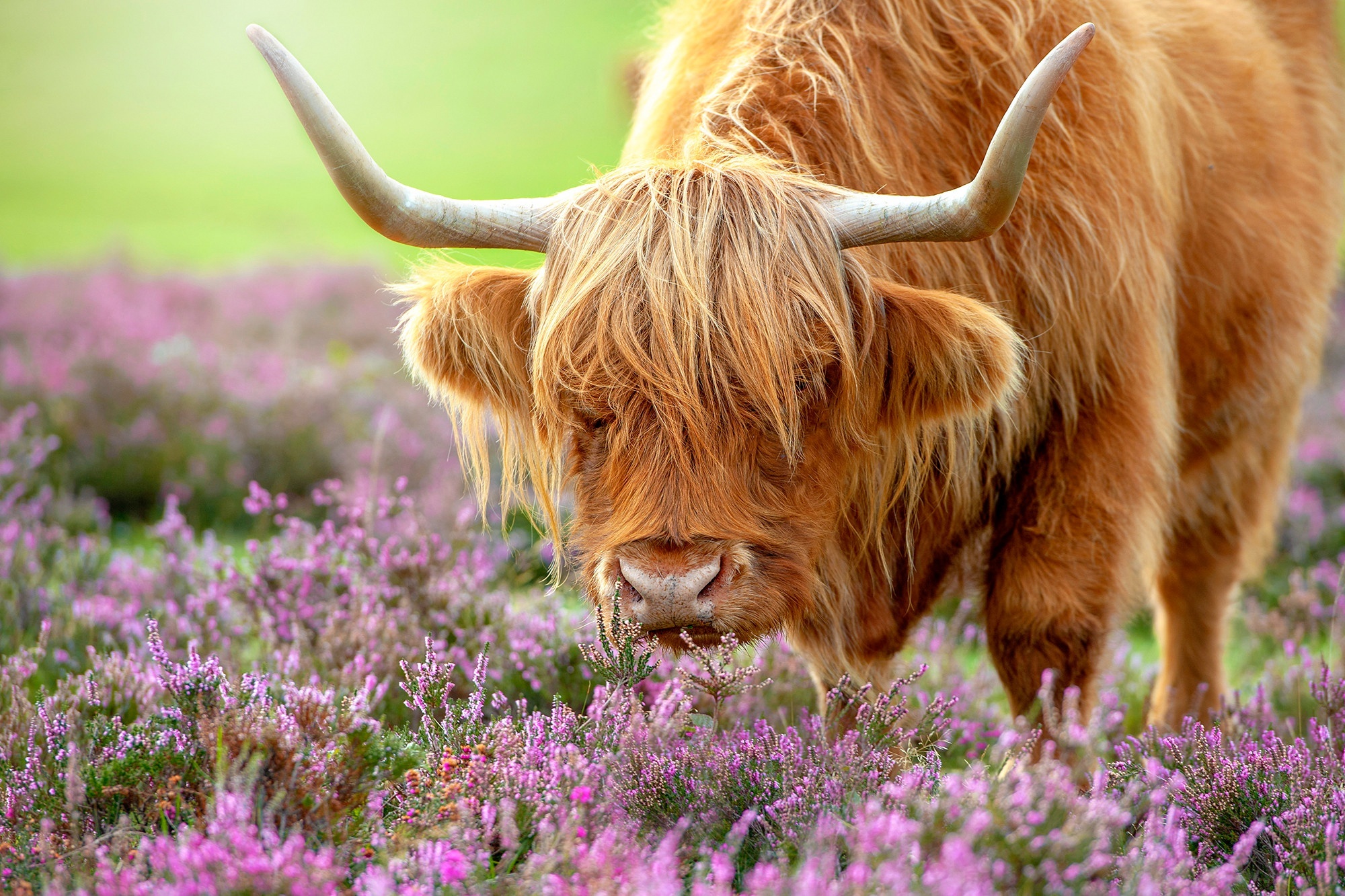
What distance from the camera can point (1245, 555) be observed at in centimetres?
412

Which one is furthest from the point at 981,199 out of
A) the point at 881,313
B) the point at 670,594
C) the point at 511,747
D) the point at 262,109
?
the point at 262,109

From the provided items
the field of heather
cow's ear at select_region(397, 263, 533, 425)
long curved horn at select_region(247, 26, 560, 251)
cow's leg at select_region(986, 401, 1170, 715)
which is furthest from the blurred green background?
cow's leg at select_region(986, 401, 1170, 715)

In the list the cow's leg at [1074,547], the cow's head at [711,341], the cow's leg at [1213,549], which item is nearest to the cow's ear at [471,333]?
the cow's head at [711,341]

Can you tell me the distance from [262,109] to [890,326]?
2355cm

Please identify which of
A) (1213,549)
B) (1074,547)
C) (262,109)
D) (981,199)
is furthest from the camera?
(262,109)

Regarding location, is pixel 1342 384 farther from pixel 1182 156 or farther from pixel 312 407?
pixel 312 407

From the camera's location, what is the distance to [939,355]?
2.28 m

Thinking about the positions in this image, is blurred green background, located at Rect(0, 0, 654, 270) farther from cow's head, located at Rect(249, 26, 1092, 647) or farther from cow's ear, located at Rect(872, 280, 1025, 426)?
cow's ear, located at Rect(872, 280, 1025, 426)

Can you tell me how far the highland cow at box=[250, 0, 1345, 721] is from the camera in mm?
2107

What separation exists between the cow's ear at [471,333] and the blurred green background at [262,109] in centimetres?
1340

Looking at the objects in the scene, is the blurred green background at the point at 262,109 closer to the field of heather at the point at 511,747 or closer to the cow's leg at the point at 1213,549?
the field of heather at the point at 511,747

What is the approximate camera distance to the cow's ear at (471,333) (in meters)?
2.41

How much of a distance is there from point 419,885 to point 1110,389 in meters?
1.99

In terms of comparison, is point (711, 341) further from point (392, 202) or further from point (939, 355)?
point (392, 202)
